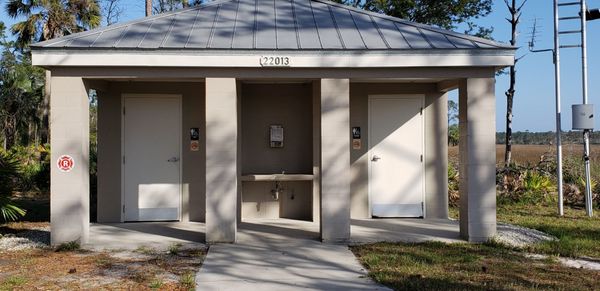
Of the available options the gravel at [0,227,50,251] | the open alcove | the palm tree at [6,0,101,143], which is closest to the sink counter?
the open alcove

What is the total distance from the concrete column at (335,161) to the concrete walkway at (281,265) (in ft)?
1.23

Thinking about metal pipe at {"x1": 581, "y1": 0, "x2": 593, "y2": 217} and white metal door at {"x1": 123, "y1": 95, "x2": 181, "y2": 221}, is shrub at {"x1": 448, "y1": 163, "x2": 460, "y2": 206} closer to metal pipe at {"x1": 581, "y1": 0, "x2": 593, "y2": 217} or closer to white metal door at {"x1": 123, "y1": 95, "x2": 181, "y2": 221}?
metal pipe at {"x1": 581, "y1": 0, "x2": 593, "y2": 217}

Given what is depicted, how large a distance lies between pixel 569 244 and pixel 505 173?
6.50m

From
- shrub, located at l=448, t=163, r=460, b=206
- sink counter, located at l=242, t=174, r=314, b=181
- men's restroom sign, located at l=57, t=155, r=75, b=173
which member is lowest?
shrub, located at l=448, t=163, r=460, b=206

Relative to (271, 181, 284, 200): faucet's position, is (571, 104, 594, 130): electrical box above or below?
above

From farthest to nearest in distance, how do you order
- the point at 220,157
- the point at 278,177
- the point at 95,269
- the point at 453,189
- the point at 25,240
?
the point at 453,189, the point at 278,177, the point at 25,240, the point at 220,157, the point at 95,269

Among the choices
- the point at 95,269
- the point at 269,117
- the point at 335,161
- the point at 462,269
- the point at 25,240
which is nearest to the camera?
the point at 462,269

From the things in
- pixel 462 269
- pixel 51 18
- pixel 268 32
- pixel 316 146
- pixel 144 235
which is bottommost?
pixel 462 269

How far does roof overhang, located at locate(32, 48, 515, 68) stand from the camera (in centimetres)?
820

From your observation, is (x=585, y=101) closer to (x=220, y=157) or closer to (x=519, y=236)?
(x=519, y=236)

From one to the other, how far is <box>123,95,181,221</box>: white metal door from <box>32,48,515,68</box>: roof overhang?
240 centimetres

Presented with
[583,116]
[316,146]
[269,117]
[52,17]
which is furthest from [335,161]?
[52,17]

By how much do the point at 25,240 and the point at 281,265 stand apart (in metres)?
4.41

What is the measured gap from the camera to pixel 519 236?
905 cm
